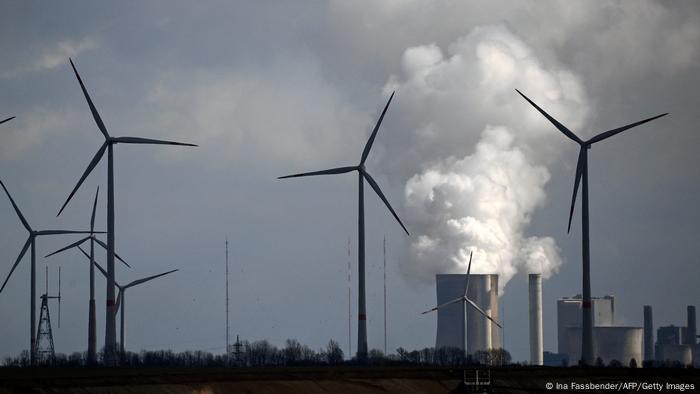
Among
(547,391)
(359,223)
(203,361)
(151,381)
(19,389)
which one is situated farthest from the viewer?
(203,361)

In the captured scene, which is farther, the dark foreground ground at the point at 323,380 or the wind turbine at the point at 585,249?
the wind turbine at the point at 585,249

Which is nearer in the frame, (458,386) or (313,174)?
(458,386)

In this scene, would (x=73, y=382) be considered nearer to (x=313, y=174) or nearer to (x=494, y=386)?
(x=494, y=386)

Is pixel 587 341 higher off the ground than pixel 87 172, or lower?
lower

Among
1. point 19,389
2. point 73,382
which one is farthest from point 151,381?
point 19,389

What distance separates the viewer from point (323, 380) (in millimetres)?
99500

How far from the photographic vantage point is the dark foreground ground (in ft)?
283

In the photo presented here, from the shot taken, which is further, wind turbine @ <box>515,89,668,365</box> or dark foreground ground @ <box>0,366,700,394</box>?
wind turbine @ <box>515,89,668,365</box>

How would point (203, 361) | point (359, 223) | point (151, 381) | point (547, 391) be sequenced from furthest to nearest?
point (203, 361) < point (359, 223) < point (547, 391) < point (151, 381)

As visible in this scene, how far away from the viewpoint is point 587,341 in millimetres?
120688

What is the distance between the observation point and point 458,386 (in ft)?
339

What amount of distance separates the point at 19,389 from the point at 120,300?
7593 cm

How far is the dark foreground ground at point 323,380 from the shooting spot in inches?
3391

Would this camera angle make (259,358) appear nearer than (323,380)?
No
